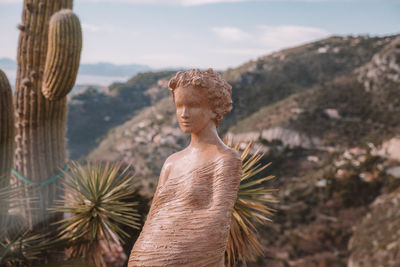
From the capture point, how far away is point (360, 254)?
1415 cm

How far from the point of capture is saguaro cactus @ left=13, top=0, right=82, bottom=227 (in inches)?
247

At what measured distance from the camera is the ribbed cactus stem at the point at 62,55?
232 inches

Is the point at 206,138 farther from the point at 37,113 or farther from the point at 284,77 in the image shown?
the point at 284,77

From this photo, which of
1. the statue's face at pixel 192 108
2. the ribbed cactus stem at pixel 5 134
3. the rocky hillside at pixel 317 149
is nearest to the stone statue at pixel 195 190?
the statue's face at pixel 192 108

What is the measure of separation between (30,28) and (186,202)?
505 cm

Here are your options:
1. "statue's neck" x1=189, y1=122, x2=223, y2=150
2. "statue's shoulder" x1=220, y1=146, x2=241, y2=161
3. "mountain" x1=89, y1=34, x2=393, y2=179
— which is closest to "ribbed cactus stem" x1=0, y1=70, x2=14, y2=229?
"statue's neck" x1=189, y1=122, x2=223, y2=150

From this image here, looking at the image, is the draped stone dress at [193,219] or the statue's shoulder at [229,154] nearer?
the draped stone dress at [193,219]

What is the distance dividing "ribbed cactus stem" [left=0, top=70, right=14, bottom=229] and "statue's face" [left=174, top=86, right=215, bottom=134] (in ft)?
11.2

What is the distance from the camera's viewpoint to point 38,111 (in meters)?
6.30

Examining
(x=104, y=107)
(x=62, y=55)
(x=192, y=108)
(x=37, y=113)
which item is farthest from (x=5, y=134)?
(x=104, y=107)

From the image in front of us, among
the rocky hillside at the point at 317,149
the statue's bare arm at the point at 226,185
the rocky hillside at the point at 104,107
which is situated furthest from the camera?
the rocky hillside at the point at 104,107

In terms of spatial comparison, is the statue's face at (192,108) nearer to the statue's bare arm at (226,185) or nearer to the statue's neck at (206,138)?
the statue's neck at (206,138)

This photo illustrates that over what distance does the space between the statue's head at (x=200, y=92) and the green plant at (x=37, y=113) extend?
3.67m

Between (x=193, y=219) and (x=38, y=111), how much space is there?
4.57 m
